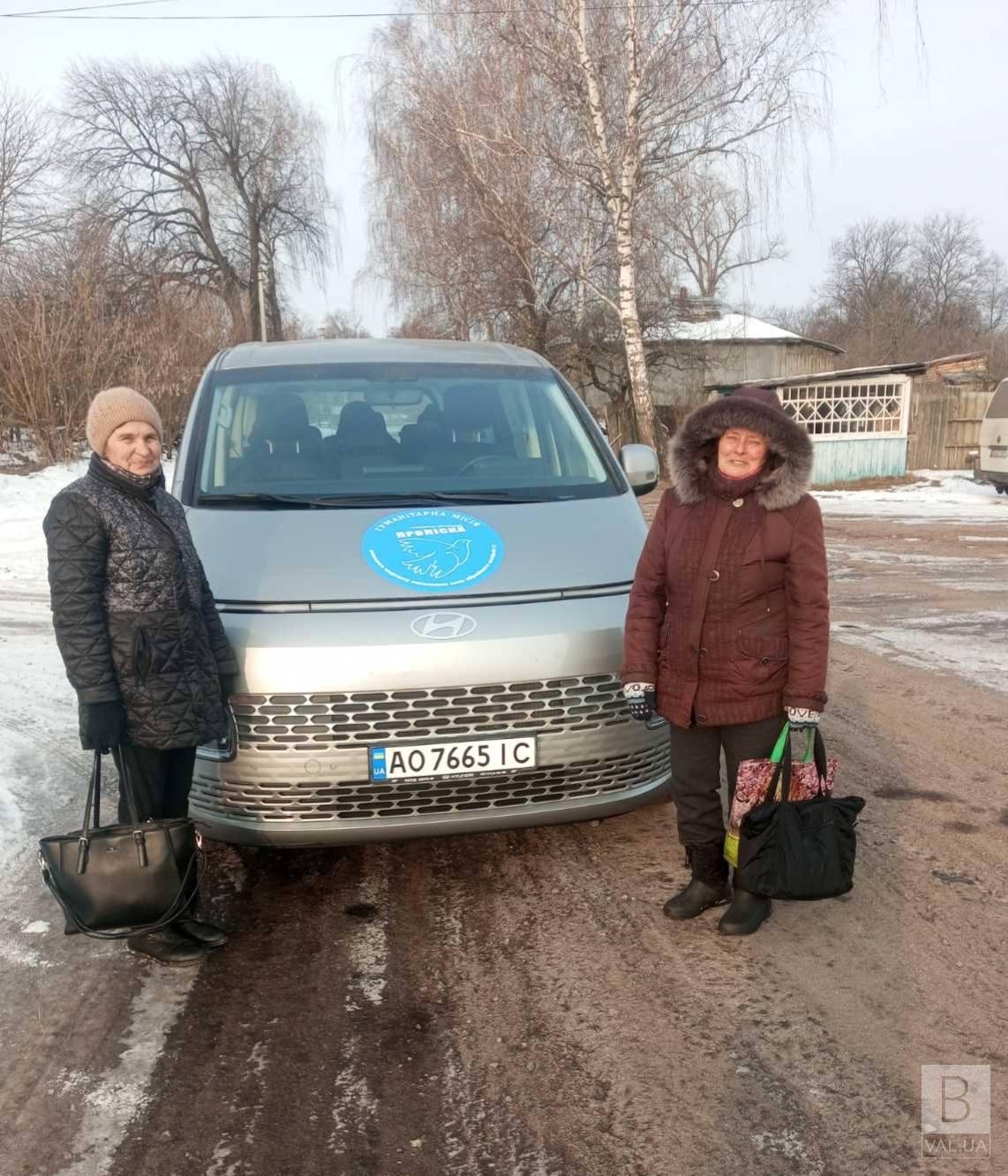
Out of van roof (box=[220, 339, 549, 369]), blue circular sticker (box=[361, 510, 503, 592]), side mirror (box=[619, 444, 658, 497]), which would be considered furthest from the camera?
van roof (box=[220, 339, 549, 369])

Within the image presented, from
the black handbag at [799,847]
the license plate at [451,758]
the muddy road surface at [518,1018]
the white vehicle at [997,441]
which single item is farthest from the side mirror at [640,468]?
the white vehicle at [997,441]

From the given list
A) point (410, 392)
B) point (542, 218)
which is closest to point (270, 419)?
point (410, 392)

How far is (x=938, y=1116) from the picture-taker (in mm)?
2521

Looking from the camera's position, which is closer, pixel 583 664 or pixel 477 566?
pixel 583 664

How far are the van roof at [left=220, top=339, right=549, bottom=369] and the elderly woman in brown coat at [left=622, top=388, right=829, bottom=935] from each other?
6.85 ft

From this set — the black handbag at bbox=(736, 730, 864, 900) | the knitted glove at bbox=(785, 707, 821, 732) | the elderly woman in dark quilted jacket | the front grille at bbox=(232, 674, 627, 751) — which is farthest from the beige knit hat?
the black handbag at bbox=(736, 730, 864, 900)

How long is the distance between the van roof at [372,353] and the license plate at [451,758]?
7.57 feet

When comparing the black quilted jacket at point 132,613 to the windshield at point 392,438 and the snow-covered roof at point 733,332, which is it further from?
the snow-covered roof at point 733,332

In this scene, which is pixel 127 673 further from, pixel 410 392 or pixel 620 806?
pixel 410 392

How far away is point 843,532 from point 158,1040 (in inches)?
518

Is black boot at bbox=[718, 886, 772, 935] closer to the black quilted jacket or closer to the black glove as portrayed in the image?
the black quilted jacket

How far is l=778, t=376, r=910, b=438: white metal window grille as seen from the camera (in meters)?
23.1

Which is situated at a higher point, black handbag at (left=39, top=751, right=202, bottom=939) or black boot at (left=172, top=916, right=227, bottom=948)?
black handbag at (left=39, top=751, right=202, bottom=939)

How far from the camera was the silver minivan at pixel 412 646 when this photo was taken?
3.33m
